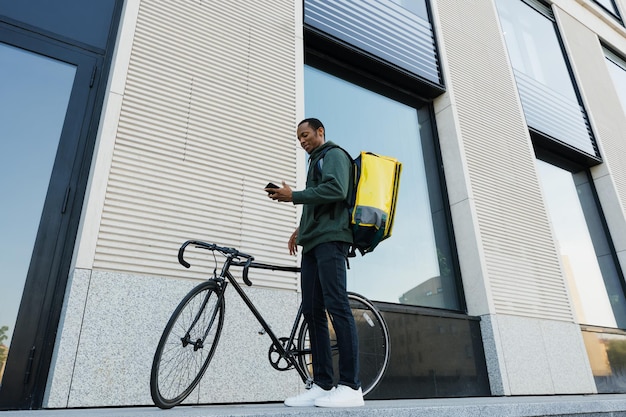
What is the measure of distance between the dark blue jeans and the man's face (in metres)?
0.72

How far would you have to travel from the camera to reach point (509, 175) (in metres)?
6.09

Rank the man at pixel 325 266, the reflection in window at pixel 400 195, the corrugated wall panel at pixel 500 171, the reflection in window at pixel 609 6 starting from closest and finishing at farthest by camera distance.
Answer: the man at pixel 325 266, the reflection in window at pixel 400 195, the corrugated wall panel at pixel 500 171, the reflection in window at pixel 609 6

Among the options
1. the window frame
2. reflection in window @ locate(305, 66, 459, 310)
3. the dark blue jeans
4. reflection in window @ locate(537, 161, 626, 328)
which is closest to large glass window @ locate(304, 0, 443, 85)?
the window frame

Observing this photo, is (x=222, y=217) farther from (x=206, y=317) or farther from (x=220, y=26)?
(x=220, y=26)

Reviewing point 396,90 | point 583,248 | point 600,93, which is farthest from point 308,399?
point 600,93

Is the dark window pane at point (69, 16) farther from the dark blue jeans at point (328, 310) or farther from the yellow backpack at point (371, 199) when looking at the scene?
the dark blue jeans at point (328, 310)

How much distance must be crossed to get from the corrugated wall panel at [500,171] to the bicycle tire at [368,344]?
2114 mm

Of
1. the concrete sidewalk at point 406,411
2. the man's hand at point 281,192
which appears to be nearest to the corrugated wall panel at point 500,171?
the concrete sidewalk at point 406,411

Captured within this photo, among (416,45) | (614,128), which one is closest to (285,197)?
(416,45)

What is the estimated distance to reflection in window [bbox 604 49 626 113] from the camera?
968 centimetres

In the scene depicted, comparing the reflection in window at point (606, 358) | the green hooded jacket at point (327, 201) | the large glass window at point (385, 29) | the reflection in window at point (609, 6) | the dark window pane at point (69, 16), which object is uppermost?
the reflection in window at point (609, 6)

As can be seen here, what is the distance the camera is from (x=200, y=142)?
13.0ft

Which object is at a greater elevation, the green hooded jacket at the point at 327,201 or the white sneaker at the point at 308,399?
the green hooded jacket at the point at 327,201

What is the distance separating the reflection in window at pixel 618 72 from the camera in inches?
381
